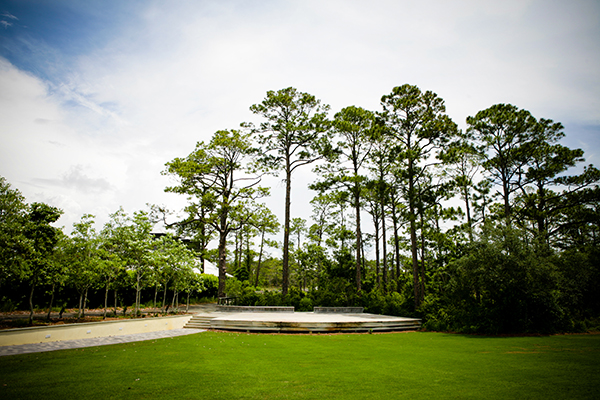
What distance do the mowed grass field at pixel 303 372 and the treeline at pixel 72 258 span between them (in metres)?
3.58

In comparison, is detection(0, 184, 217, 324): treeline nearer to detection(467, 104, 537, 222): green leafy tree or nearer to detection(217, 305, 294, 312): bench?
detection(217, 305, 294, 312): bench

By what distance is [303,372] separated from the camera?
6.39 metres

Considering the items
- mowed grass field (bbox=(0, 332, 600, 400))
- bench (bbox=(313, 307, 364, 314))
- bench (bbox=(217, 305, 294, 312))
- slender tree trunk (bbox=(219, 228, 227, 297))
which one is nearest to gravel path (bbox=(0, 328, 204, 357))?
mowed grass field (bbox=(0, 332, 600, 400))

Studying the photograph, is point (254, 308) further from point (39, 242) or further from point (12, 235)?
point (12, 235)

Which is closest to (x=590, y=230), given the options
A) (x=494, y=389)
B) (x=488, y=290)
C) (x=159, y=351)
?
(x=488, y=290)

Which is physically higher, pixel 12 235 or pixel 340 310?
pixel 12 235

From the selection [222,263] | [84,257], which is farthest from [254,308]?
[84,257]

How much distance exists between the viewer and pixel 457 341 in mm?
11391

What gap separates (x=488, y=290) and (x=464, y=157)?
45.9 ft

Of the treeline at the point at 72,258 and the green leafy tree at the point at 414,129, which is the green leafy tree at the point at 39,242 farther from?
the green leafy tree at the point at 414,129

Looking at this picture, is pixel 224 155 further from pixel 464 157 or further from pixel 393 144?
pixel 464 157

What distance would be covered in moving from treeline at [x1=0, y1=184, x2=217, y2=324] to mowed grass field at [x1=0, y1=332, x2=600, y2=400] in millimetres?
3582

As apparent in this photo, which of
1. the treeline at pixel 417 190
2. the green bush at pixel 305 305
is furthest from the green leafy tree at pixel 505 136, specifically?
the green bush at pixel 305 305

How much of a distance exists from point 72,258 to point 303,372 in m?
Answer: 10.4
